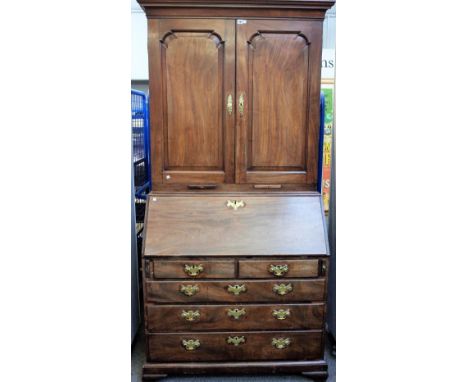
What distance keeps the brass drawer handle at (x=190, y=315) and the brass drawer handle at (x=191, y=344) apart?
0.12 m

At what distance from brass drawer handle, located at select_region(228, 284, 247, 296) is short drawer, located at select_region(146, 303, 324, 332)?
0.23ft

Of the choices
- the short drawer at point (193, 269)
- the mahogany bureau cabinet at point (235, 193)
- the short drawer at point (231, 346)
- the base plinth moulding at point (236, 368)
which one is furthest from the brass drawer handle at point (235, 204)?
the base plinth moulding at point (236, 368)

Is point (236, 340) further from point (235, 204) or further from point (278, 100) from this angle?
point (278, 100)

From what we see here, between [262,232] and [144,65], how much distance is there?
11.0 feet

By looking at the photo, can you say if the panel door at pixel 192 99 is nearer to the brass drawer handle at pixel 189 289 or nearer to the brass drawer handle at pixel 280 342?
the brass drawer handle at pixel 189 289

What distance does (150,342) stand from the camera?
1818mm

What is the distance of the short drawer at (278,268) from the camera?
1.76 meters

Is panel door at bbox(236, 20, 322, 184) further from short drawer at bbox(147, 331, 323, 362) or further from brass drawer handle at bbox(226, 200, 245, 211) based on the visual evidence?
short drawer at bbox(147, 331, 323, 362)

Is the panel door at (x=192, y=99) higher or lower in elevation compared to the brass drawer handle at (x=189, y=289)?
higher

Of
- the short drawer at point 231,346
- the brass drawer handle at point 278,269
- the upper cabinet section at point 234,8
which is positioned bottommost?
the short drawer at point 231,346

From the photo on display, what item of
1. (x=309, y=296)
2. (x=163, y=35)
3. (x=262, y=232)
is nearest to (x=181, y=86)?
(x=163, y=35)

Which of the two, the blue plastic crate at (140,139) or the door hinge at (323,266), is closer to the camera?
the door hinge at (323,266)

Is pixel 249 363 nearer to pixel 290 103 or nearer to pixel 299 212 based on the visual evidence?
pixel 299 212

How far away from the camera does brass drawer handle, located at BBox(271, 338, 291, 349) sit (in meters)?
1.84
